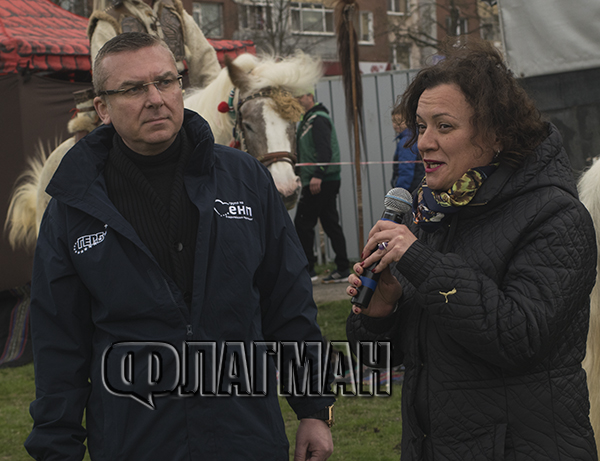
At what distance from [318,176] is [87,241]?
725cm

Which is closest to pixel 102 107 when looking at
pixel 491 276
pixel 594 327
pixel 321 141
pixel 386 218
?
pixel 386 218

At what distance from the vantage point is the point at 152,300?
2.16 meters

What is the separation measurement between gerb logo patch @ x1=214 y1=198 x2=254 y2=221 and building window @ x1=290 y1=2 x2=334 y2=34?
114 ft

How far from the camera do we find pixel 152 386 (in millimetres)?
2199

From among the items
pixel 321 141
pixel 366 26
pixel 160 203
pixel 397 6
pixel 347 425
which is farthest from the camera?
pixel 397 6

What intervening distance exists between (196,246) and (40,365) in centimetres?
63

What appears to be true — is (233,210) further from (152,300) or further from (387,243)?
(387,243)

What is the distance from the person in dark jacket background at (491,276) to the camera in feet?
6.31

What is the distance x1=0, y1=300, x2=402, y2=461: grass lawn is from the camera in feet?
14.9

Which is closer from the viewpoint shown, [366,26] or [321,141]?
[321,141]

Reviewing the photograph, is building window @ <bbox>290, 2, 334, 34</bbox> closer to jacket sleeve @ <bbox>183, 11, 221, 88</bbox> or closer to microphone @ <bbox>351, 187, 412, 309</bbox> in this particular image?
jacket sleeve @ <bbox>183, 11, 221, 88</bbox>

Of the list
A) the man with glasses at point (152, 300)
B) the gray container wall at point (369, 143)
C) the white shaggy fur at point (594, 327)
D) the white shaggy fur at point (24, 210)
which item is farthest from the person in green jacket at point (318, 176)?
the man with glasses at point (152, 300)

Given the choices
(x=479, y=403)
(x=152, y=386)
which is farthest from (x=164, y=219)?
(x=479, y=403)

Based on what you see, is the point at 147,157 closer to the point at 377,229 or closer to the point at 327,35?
the point at 377,229
